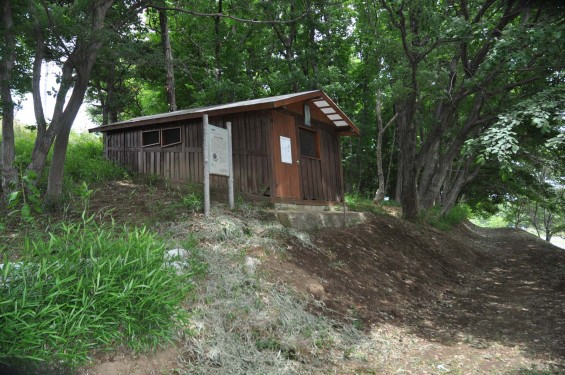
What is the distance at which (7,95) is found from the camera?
8219 mm

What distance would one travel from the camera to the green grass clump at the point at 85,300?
2914 mm

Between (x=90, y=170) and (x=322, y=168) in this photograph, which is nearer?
(x=90, y=170)

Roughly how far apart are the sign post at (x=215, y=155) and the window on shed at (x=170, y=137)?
3498 mm

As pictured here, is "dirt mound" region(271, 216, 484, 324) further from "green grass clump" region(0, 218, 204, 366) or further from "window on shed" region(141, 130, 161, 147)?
"window on shed" region(141, 130, 161, 147)

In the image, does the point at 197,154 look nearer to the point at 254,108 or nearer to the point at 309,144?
the point at 254,108

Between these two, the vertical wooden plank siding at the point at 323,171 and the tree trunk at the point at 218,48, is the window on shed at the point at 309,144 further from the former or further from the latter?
the tree trunk at the point at 218,48

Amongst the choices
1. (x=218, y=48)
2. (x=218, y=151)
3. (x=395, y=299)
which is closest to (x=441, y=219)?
(x=395, y=299)

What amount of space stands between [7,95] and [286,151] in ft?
19.9

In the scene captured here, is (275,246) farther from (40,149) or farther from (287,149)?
(40,149)

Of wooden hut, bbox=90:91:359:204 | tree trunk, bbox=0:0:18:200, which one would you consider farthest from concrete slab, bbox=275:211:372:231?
tree trunk, bbox=0:0:18:200

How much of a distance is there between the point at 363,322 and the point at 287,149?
5434mm

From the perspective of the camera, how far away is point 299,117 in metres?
10.8

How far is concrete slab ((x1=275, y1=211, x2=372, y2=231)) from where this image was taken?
27.4 ft

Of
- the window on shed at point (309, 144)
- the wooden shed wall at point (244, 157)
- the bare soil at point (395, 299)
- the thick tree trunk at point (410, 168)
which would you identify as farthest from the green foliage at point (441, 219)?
the window on shed at point (309, 144)
